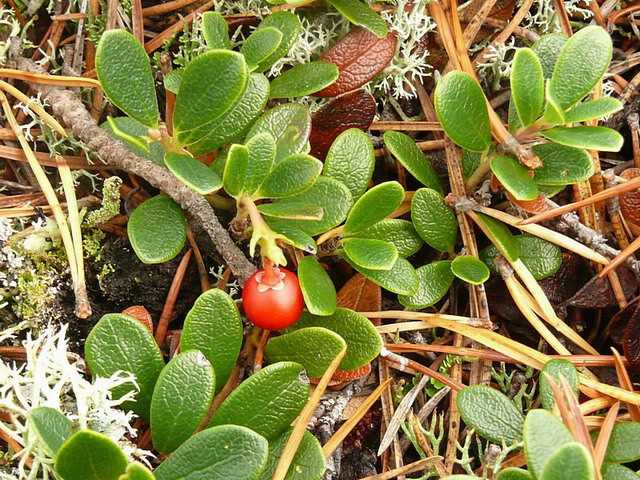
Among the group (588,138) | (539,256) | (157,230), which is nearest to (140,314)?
(157,230)

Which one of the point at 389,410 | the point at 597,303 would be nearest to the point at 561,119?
the point at 597,303

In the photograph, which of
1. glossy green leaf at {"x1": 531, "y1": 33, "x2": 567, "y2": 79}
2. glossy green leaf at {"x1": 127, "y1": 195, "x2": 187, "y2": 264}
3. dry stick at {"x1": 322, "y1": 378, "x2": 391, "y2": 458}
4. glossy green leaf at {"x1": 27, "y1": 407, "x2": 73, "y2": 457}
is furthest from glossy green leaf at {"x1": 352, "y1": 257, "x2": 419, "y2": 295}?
glossy green leaf at {"x1": 27, "y1": 407, "x2": 73, "y2": 457}

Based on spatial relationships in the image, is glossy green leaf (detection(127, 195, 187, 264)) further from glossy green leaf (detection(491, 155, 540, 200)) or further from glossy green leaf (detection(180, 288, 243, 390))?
glossy green leaf (detection(491, 155, 540, 200))

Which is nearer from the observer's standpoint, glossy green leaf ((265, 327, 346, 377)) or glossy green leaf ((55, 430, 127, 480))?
glossy green leaf ((55, 430, 127, 480))

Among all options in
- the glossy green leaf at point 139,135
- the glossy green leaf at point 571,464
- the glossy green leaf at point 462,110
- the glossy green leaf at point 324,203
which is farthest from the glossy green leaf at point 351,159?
the glossy green leaf at point 571,464

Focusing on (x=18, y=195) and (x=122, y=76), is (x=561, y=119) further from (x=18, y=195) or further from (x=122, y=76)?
(x=18, y=195)

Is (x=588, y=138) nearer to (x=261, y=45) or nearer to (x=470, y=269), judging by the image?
(x=470, y=269)
